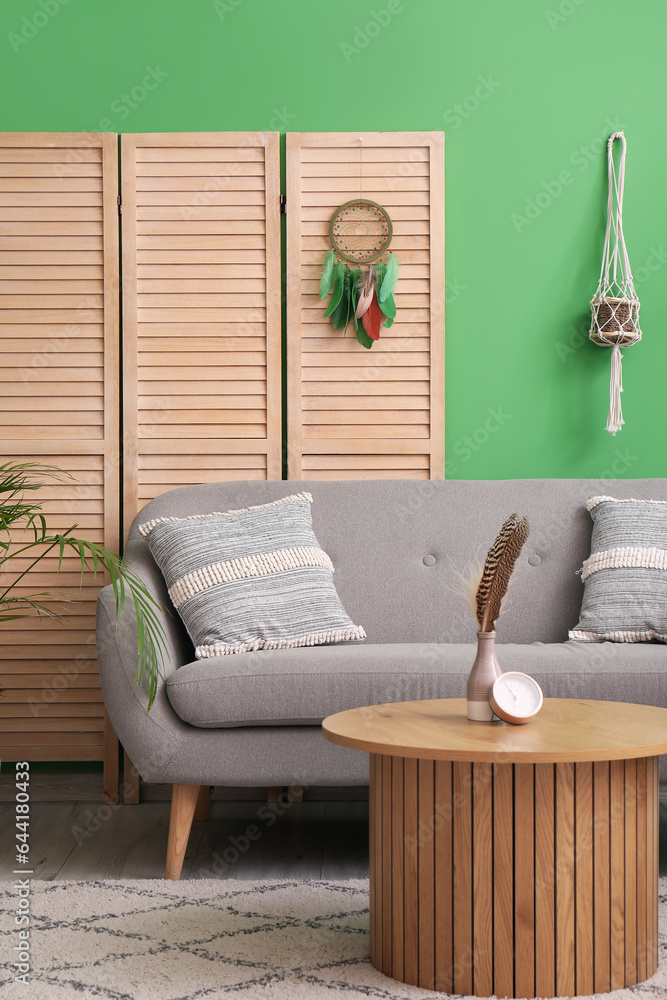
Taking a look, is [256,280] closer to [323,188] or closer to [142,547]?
[323,188]

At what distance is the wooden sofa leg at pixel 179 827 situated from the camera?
6.58ft

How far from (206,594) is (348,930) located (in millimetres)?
912

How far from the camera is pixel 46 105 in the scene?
9.62ft

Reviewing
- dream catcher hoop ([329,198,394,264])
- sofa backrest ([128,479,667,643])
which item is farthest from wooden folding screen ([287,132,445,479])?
sofa backrest ([128,479,667,643])

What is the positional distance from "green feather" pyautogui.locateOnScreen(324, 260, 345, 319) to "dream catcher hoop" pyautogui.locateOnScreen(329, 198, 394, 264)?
0.05 meters

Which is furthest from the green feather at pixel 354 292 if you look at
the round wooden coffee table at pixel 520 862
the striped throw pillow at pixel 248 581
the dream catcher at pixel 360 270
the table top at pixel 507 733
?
the round wooden coffee table at pixel 520 862

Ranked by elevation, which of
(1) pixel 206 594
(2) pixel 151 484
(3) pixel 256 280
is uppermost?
(3) pixel 256 280

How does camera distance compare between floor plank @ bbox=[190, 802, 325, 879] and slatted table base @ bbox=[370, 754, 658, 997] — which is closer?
slatted table base @ bbox=[370, 754, 658, 997]

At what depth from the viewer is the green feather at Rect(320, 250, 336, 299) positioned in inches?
112

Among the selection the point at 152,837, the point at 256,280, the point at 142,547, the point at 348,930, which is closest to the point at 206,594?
the point at 142,547

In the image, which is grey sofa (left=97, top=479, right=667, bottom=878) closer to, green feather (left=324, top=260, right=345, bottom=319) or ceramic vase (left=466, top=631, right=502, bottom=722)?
ceramic vase (left=466, top=631, right=502, bottom=722)

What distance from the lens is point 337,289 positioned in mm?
2854

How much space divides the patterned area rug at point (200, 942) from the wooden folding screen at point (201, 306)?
134 cm

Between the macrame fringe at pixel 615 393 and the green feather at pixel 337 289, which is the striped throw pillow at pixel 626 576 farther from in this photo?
the green feather at pixel 337 289
